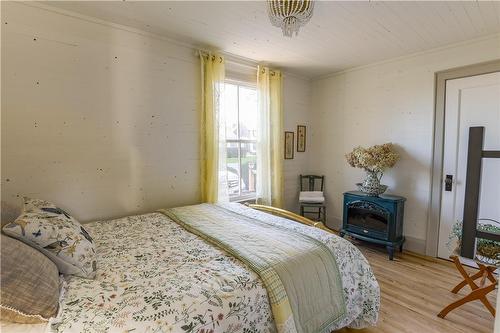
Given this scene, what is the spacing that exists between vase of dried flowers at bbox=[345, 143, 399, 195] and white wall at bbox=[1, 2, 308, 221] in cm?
201

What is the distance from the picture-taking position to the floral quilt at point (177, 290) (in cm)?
102

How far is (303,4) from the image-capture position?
62.6 inches

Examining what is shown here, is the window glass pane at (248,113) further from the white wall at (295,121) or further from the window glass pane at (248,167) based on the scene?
the white wall at (295,121)

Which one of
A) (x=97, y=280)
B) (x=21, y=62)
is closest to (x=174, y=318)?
(x=97, y=280)

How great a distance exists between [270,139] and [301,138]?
776mm

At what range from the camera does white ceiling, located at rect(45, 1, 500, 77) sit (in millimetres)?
2059

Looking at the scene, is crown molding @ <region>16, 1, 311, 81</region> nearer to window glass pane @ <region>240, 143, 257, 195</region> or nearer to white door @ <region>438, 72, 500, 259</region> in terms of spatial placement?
window glass pane @ <region>240, 143, 257, 195</region>

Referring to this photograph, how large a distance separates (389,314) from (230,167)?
2.22 metres

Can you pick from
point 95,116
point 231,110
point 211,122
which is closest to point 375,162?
point 231,110

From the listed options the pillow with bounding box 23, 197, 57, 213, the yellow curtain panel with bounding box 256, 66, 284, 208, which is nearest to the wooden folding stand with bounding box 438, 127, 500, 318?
the pillow with bounding box 23, 197, 57, 213

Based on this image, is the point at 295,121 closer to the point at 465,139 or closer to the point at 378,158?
the point at 378,158

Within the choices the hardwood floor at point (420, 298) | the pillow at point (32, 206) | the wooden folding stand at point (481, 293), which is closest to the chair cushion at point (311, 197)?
the hardwood floor at point (420, 298)

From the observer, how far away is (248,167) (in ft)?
11.7

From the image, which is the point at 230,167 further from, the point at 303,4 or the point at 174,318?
the point at 174,318
